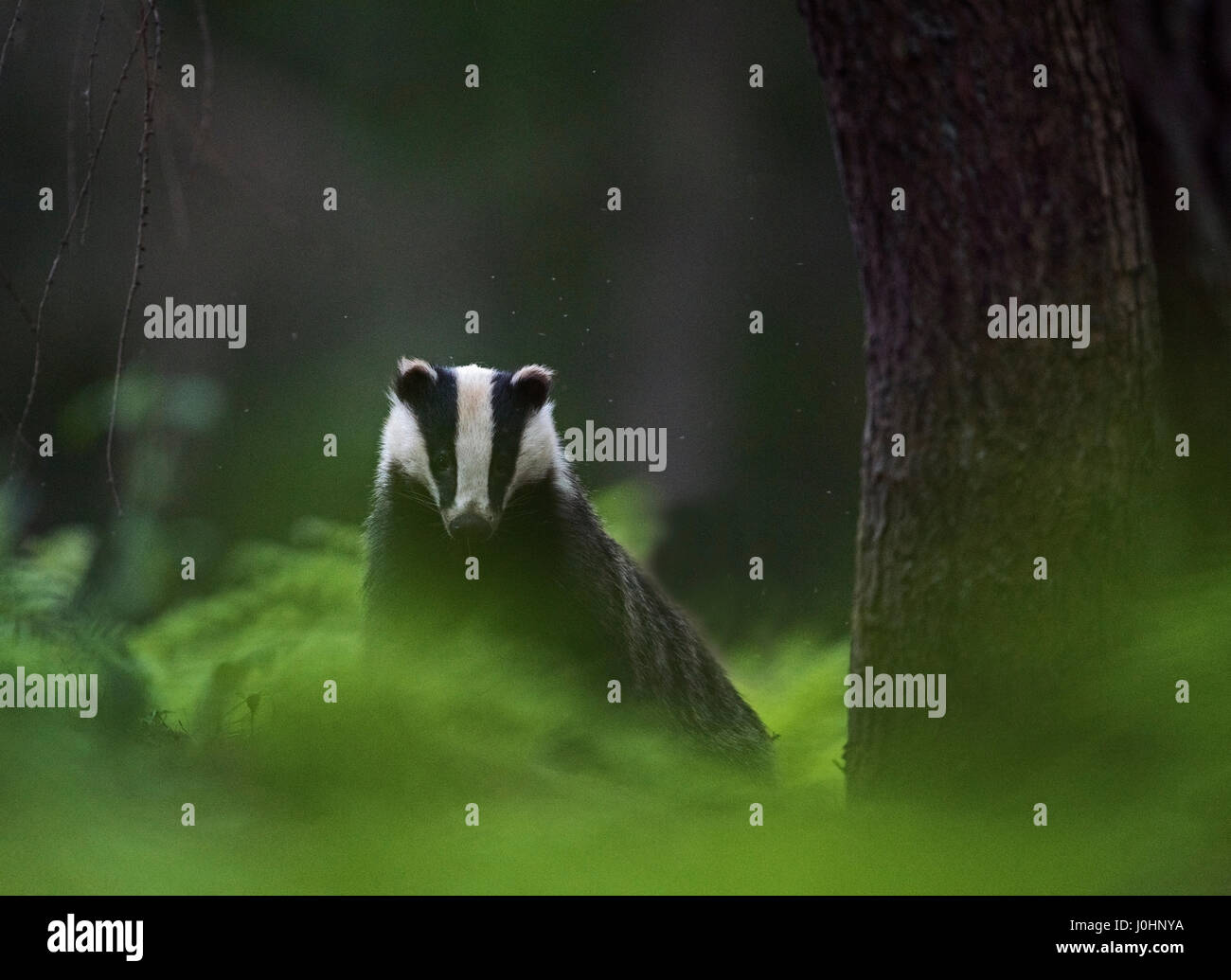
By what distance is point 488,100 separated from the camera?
14.0 ft

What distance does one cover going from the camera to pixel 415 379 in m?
3.60

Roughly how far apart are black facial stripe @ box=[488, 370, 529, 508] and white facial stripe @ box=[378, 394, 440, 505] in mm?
184

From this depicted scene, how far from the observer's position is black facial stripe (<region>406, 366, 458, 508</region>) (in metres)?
3.47

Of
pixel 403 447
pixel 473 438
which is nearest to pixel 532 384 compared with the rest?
pixel 473 438

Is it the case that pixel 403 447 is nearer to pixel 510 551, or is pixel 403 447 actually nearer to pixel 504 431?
pixel 504 431

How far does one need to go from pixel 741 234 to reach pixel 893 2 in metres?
1.76

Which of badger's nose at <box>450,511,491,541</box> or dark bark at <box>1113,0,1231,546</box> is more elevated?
dark bark at <box>1113,0,1231,546</box>

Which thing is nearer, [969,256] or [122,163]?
[969,256]

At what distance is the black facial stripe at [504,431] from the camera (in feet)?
11.5

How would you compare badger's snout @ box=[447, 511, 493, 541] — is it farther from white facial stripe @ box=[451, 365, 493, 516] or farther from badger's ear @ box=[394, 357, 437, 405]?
badger's ear @ box=[394, 357, 437, 405]

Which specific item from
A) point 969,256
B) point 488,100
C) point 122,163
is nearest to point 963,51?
point 969,256

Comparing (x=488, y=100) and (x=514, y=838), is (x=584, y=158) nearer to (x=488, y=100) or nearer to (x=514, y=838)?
(x=488, y=100)

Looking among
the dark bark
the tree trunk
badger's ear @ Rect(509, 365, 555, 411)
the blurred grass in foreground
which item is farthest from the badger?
the dark bark

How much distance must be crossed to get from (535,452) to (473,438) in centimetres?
27
